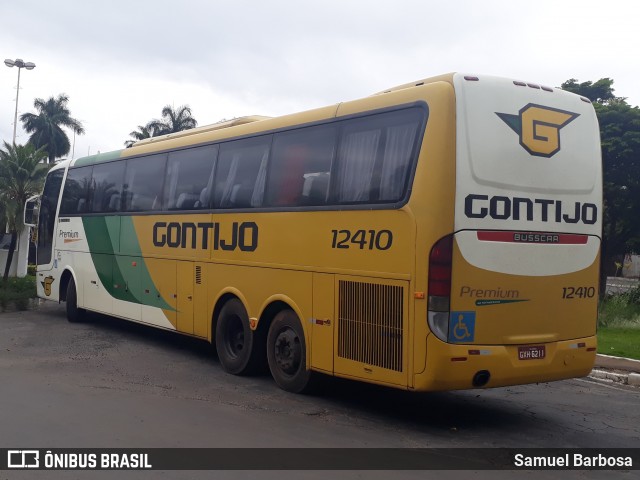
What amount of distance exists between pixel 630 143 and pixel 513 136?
20.2m

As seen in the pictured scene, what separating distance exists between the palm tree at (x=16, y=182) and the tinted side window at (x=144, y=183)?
49.6 feet

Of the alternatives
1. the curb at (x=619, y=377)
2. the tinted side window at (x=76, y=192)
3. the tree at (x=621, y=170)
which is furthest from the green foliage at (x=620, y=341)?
the tinted side window at (x=76, y=192)

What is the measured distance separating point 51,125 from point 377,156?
68.2m

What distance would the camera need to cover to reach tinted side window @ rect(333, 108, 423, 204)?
311 inches

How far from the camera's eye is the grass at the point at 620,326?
46.6 feet

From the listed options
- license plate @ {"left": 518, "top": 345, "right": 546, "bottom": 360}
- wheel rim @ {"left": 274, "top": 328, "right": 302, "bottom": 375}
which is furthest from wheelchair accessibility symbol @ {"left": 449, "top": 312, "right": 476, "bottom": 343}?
wheel rim @ {"left": 274, "top": 328, "right": 302, "bottom": 375}

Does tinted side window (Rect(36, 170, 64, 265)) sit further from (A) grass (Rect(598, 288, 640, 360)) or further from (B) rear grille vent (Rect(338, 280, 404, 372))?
(A) grass (Rect(598, 288, 640, 360))

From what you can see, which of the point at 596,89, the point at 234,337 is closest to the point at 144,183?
the point at 234,337

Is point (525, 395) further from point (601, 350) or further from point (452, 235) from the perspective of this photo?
point (601, 350)

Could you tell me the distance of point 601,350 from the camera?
14117 mm

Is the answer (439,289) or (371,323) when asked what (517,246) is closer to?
(439,289)

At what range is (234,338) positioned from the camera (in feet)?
36.0

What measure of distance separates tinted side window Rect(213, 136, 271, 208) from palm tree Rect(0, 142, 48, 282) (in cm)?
1857

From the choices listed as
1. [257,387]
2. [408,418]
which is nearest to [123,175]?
[257,387]
